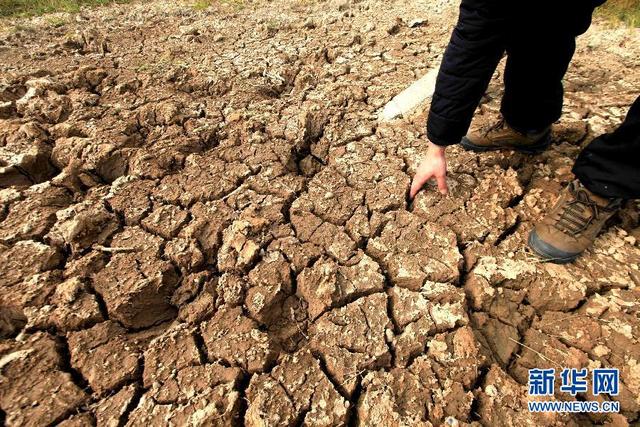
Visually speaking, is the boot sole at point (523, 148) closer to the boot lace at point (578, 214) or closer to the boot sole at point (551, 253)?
the boot lace at point (578, 214)

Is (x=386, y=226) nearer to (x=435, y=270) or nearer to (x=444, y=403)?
(x=435, y=270)

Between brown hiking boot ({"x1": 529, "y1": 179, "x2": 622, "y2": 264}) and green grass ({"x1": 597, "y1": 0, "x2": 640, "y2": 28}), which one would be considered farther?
green grass ({"x1": 597, "y1": 0, "x2": 640, "y2": 28})

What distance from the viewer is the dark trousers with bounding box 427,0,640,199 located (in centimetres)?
123

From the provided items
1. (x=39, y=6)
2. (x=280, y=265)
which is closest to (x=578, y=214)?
(x=280, y=265)

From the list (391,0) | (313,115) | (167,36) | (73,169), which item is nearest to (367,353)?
(313,115)

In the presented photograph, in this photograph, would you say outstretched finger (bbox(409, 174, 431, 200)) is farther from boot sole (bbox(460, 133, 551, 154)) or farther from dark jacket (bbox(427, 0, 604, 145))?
boot sole (bbox(460, 133, 551, 154))

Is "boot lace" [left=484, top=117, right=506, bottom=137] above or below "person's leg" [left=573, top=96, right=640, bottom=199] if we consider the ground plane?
below

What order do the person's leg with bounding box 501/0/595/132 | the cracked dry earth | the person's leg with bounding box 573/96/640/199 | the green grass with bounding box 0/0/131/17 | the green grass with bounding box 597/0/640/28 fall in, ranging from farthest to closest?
1. the green grass with bounding box 0/0/131/17
2. the green grass with bounding box 597/0/640/28
3. the person's leg with bounding box 501/0/595/132
4. the person's leg with bounding box 573/96/640/199
5. the cracked dry earth

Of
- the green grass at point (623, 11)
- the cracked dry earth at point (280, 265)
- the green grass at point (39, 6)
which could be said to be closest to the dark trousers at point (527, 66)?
the cracked dry earth at point (280, 265)

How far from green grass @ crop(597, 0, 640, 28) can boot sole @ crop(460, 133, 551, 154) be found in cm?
201

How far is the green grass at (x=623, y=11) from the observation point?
3003 millimetres

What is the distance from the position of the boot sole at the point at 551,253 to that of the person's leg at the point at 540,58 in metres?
0.67

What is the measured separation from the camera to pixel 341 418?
1140 millimetres

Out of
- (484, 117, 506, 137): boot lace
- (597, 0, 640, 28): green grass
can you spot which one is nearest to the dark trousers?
(484, 117, 506, 137): boot lace
